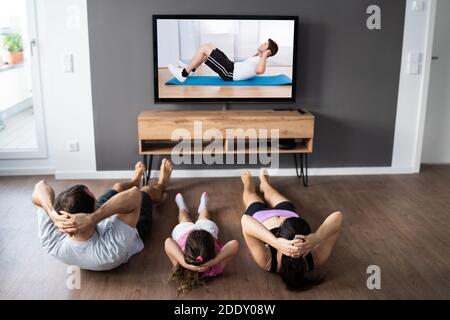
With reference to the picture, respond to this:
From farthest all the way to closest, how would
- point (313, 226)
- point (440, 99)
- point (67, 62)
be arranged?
→ point (440, 99) < point (67, 62) < point (313, 226)

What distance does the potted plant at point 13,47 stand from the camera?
4383 millimetres

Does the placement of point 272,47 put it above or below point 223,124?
above

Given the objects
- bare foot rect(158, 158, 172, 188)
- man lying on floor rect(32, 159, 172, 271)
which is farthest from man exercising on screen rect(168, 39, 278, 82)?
man lying on floor rect(32, 159, 172, 271)

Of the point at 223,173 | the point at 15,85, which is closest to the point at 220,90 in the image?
the point at 223,173

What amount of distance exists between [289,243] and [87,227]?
39.3 inches

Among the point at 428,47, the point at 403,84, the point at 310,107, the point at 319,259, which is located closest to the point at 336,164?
the point at 310,107

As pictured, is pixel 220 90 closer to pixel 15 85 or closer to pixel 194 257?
pixel 15 85

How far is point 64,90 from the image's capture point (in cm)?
428

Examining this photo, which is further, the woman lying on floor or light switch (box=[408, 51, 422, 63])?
light switch (box=[408, 51, 422, 63])

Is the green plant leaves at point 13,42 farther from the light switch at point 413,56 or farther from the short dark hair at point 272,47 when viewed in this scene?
the light switch at point 413,56

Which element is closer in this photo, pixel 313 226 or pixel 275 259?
pixel 275 259

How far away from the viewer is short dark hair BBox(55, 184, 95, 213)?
2.54 m

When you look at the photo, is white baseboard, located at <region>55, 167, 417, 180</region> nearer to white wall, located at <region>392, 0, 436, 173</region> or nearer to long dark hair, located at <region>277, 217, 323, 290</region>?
white wall, located at <region>392, 0, 436, 173</region>

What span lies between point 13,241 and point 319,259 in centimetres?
189
